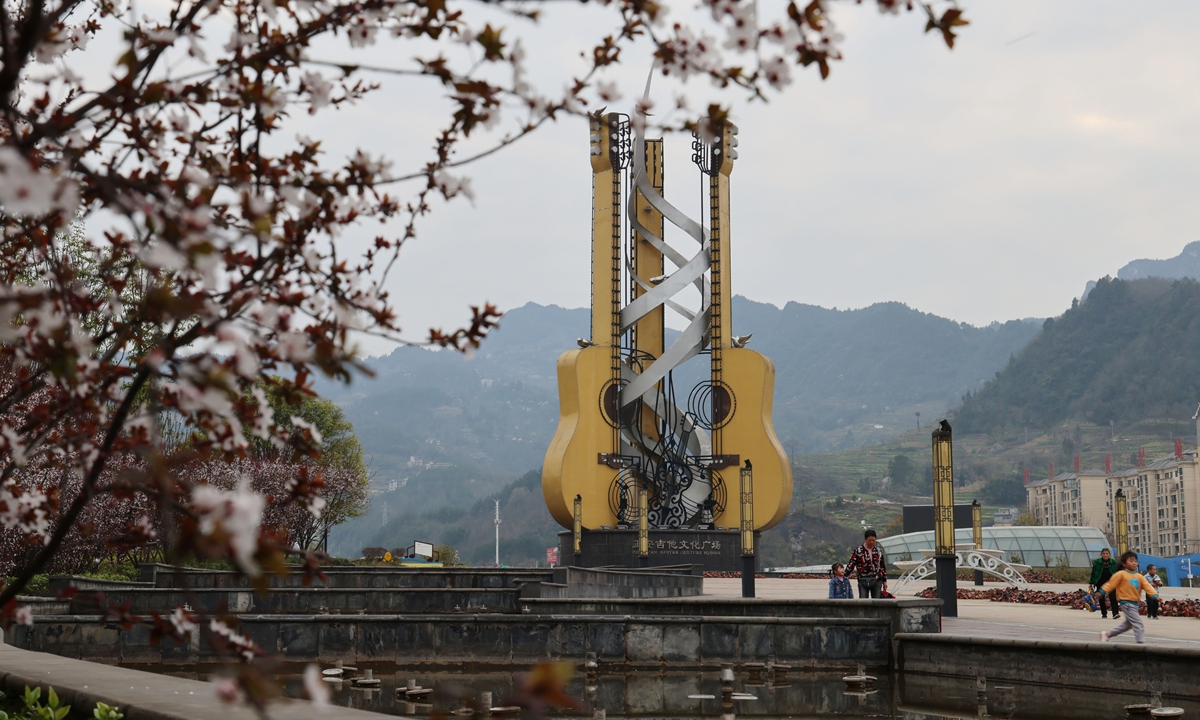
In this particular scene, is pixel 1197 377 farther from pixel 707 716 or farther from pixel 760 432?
pixel 707 716

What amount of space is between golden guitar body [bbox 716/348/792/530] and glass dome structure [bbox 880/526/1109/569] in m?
22.8

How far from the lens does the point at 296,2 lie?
3.58 meters

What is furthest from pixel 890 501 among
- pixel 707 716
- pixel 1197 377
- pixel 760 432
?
pixel 707 716

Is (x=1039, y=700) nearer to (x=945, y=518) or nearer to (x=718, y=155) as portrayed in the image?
(x=945, y=518)

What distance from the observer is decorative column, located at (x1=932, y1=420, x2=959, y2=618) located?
48.7ft

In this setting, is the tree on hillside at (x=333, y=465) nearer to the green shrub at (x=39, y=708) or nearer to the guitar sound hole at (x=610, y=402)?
the guitar sound hole at (x=610, y=402)

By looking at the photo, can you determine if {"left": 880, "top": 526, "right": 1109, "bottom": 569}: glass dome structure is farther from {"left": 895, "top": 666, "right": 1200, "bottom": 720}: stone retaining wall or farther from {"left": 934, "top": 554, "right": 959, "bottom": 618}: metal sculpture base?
{"left": 895, "top": 666, "right": 1200, "bottom": 720}: stone retaining wall

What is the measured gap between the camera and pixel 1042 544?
54406mm

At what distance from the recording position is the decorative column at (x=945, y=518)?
1484 cm

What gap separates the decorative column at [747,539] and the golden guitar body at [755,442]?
951 centimetres

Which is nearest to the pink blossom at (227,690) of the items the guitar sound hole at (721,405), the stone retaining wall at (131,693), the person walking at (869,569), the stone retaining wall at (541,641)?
the stone retaining wall at (131,693)

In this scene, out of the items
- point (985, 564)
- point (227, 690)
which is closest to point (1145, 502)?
point (985, 564)

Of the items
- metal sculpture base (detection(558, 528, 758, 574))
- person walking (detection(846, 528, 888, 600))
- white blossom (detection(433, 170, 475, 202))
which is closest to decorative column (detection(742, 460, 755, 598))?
person walking (detection(846, 528, 888, 600))

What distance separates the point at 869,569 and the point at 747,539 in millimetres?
6548
